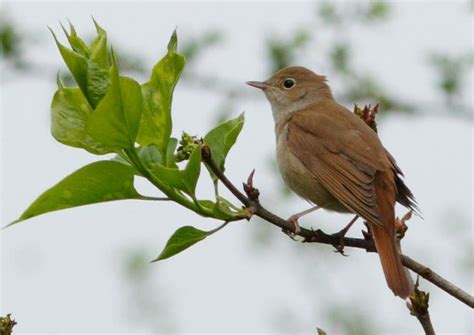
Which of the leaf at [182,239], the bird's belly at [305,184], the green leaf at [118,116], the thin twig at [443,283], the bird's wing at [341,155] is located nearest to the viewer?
the green leaf at [118,116]

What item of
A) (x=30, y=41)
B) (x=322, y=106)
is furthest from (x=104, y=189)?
(x=30, y=41)

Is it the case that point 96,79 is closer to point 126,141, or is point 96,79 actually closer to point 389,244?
point 126,141

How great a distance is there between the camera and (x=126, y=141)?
327 centimetres

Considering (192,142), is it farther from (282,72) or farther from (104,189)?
(282,72)

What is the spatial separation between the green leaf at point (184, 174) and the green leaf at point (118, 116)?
154 millimetres

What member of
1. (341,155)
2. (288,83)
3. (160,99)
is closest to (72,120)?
(160,99)

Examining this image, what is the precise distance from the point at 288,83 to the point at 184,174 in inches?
192

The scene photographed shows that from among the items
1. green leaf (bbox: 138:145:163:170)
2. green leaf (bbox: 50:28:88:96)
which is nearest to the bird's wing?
green leaf (bbox: 138:145:163:170)

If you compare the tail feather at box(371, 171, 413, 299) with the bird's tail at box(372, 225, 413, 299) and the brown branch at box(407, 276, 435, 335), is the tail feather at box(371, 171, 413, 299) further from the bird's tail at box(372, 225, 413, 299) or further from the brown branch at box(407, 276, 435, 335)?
the brown branch at box(407, 276, 435, 335)

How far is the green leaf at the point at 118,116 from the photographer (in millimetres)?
3068

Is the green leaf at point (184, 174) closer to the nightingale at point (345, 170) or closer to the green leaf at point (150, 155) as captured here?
the green leaf at point (150, 155)

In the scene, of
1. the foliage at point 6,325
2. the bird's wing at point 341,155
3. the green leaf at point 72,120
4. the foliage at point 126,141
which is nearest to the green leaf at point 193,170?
the foliage at point 126,141

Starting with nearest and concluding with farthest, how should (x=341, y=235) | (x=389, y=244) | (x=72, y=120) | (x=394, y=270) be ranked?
(x=72, y=120) → (x=394, y=270) → (x=389, y=244) → (x=341, y=235)

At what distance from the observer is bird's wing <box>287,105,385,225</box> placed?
537 cm
